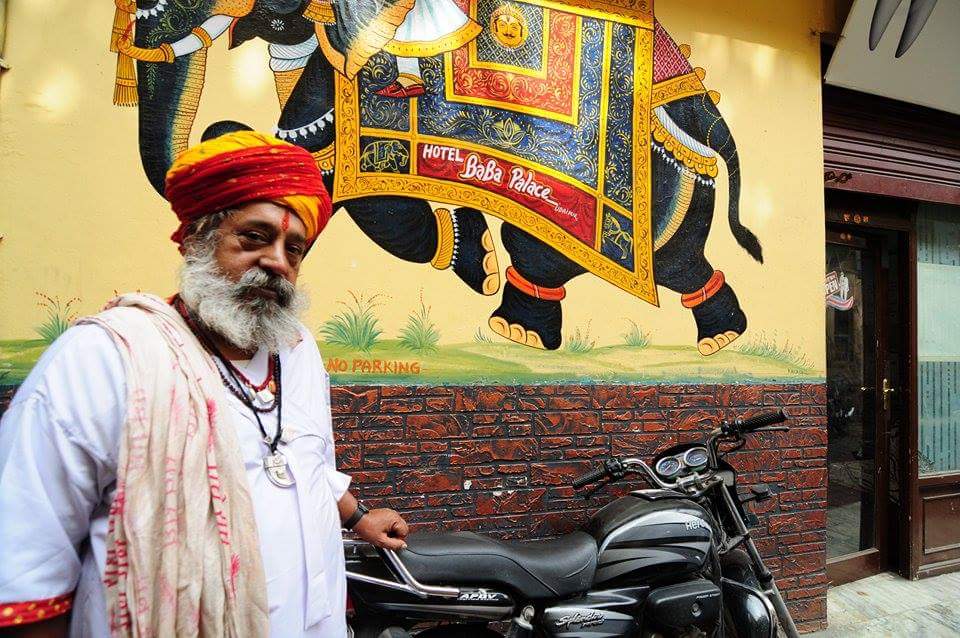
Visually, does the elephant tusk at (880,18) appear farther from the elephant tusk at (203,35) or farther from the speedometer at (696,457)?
the elephant tusk at (203,35)

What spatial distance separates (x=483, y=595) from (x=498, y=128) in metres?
2.33

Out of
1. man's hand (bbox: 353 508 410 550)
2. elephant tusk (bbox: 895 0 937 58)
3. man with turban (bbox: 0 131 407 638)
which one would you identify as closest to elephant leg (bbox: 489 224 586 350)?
man's hand (bbox: 353 508 410 550)

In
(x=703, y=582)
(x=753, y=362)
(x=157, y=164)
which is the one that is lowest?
(x=703, y=582)

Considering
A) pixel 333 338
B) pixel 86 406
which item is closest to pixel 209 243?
pixel 86 406

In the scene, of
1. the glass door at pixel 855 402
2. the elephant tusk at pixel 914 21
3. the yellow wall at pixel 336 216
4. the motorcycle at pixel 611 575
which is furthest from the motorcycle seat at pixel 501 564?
the elephant tusk at pixel 914 21

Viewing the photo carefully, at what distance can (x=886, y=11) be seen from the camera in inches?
149

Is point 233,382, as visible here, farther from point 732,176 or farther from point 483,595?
point 732,176

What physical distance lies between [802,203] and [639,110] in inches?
51.4

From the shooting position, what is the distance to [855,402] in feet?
13.9

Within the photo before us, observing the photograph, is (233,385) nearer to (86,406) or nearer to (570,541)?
(86,406)

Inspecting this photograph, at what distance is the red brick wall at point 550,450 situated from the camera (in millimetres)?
2807

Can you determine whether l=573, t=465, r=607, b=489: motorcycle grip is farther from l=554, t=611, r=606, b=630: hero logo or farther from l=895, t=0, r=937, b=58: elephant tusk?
l=895, t=0, r=937, b=58: elephant tusk

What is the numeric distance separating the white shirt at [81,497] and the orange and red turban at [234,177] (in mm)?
422

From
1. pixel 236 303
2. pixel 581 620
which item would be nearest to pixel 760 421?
pixel 581 620
